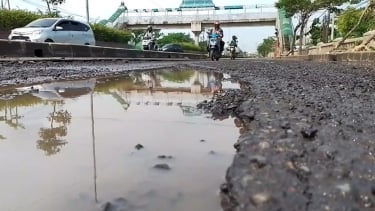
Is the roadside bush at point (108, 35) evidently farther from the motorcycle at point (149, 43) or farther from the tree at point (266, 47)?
the tree at point (266, 47)

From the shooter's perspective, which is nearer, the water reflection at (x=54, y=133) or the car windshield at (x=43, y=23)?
the water reflection at (x=54, y=133)

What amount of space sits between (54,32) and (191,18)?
36534 mm

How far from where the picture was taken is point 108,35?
26.2 m

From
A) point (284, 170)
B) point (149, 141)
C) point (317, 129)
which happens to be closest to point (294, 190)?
point (284, 170)

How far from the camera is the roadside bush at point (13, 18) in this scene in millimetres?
17969

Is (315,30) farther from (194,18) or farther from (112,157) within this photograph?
(112,157)

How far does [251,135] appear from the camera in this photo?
5.22ft

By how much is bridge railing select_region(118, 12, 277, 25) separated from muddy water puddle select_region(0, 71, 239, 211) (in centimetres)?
4532

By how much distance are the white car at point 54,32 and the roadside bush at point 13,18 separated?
474 cm

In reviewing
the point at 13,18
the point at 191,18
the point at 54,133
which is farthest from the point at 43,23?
the point at 191,18

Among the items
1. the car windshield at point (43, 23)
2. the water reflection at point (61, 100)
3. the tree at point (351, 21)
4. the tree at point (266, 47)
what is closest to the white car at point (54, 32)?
the car windshield at point (43, 23)

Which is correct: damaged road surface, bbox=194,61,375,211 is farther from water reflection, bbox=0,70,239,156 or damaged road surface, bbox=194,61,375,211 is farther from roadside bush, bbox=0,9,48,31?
roadside bush, bbox=0,9,48,31

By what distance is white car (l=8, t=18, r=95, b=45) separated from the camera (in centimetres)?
1270

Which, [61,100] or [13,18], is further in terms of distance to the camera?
[13,18]
